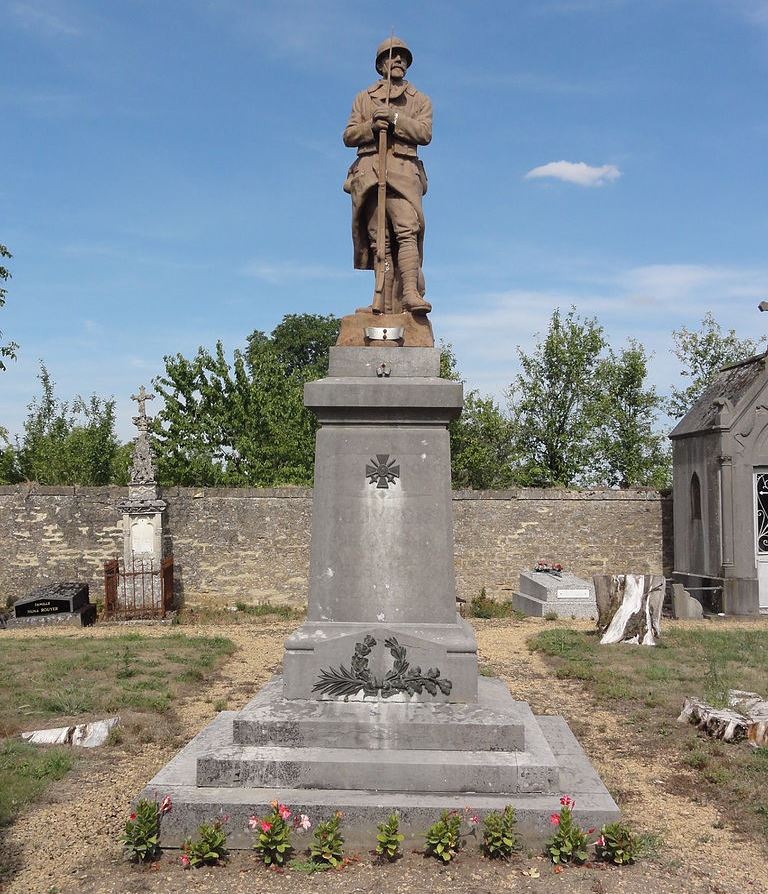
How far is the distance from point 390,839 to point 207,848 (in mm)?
999

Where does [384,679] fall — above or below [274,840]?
above

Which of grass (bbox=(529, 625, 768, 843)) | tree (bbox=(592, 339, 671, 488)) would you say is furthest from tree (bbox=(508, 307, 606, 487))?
grass (bbox=(529, 625, 768, 843))

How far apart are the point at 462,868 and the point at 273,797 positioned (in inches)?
45.3

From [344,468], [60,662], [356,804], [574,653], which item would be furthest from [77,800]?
[574,653]

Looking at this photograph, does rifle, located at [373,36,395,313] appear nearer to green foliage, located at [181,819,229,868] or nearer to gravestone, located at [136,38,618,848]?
gravestone, located at [136,38,618,848]

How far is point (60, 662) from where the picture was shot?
10250 mm

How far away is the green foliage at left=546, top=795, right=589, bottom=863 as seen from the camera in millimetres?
4332

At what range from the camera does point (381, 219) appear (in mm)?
5930

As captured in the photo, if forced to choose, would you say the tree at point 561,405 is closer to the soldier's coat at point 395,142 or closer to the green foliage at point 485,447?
the green foliage at point 485,447

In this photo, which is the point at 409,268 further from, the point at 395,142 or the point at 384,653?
the point at 384,653

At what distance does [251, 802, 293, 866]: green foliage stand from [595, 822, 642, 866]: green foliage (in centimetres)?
173

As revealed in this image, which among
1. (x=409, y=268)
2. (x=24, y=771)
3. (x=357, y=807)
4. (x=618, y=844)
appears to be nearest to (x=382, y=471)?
(x=409, y=268)

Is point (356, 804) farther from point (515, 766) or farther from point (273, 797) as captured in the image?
point (515, 766)

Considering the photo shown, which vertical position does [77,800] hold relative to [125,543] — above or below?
below
